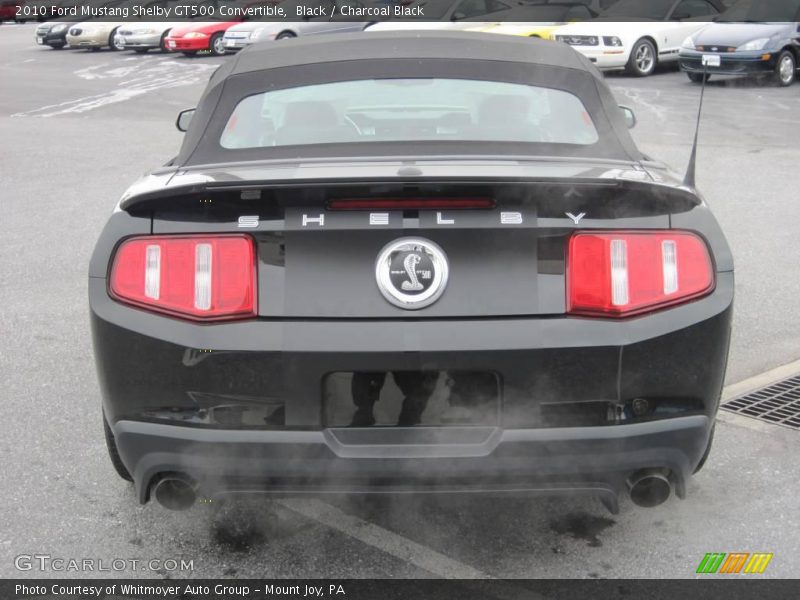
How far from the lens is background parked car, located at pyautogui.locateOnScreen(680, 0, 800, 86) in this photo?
59.6ft

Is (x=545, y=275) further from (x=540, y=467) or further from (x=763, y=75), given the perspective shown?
(x=763, y=75)

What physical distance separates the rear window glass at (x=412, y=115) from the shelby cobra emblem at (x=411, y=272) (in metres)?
1.03

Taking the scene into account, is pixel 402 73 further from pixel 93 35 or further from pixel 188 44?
pixel 93 35

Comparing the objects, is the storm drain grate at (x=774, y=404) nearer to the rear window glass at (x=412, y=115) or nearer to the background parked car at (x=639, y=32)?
the rear window glass at (x=412, y=115)

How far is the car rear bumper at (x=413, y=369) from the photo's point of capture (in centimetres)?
302

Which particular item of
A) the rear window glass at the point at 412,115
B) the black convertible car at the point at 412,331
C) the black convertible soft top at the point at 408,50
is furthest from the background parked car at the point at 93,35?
the black convertible car at the point at 412,331

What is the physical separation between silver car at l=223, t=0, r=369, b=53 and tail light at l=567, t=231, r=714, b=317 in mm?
22585

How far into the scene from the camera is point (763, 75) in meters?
18.3

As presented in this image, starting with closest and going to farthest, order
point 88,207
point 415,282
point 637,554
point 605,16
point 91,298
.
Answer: point 415,282
point 91,298
point 637,554
point 88,207
point 605,16

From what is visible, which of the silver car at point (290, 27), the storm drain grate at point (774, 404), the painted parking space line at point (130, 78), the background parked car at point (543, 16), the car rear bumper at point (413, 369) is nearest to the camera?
the car rear bumper at point (413, 369)

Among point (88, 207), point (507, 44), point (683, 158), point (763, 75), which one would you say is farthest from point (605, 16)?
point (507, 44)

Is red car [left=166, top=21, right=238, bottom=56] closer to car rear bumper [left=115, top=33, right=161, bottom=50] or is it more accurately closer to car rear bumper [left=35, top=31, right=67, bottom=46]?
car rear bumper [left=115, top=33, right=161, bottom=50]

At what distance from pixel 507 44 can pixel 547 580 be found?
7.93 feet

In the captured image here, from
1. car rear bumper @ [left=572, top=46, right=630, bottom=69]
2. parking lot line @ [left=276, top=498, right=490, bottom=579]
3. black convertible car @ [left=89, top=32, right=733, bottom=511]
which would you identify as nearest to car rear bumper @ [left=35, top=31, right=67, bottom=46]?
car rear bumper @ [left=572, top=46, right=630, bottom=69]
